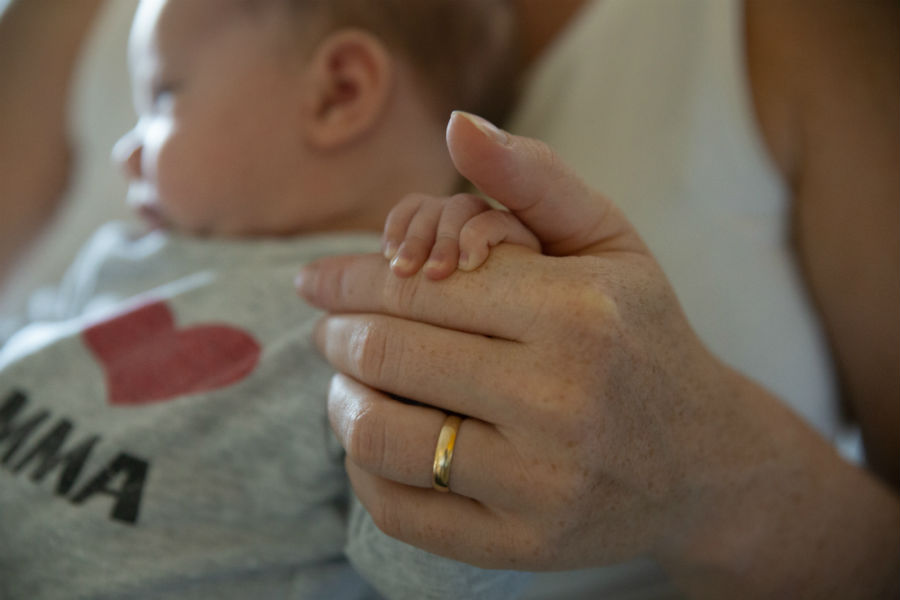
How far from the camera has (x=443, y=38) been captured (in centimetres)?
77

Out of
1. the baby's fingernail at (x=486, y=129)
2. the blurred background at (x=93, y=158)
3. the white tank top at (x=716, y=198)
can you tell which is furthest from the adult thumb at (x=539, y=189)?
the blurred background at (x=93, y=158)

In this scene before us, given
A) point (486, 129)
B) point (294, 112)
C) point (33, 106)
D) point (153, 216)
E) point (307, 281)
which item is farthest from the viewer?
point (33, 106)

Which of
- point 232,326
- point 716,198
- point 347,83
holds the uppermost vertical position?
point 347,83

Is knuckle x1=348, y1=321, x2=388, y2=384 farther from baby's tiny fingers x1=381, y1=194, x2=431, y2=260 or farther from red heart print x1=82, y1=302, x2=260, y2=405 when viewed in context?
red heart print x1=82, y1=302, x2=260, y2=405

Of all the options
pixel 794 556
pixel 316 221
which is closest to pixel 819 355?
pixel 794 556

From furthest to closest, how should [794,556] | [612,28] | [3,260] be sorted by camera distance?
A: 1. [3,260]
2. [612,28]
3. [794,556]

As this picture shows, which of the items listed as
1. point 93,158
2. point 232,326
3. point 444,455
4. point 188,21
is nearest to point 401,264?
point 444,455

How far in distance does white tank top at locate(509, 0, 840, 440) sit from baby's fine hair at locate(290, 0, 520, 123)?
16cm

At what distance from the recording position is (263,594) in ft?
1.95

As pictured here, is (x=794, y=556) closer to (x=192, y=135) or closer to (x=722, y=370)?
(x=722, y=370)

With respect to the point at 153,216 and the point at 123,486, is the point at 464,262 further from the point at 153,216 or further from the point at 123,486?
the point at 153,216

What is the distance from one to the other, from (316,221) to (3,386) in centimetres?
37

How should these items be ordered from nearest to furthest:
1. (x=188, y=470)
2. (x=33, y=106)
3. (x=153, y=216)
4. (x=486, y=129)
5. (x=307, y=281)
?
1. (x=486, y=129)
2. (x=307, y=281)
3. (x=188, y=470)
4. (x=153, y=216)
5. (x=33, y=106)

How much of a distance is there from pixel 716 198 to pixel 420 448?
458 mm
